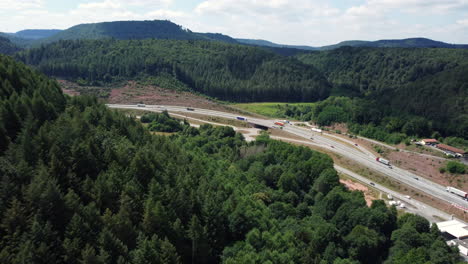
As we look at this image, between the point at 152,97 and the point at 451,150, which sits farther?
the point at 152,97

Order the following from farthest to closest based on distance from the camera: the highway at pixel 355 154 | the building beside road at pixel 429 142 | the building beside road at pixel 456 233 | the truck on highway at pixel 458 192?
the building beside road at pixel 429 142 → the highway at pixel 355 154 → the truck on highway at pixel 458 192 → the building beside road at pixel 456 233

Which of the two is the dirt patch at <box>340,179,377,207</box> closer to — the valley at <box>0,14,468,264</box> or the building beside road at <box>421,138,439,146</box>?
the valley at <box>0,14,468,264</box>

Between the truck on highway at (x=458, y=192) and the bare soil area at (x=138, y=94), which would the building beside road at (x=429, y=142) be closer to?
the truck on highway at (x=458, y=192)

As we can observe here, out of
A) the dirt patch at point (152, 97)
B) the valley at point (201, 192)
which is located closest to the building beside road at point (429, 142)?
the valley at point (201, 192)

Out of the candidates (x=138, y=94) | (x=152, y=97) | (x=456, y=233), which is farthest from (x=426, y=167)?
(x=138, y=94)

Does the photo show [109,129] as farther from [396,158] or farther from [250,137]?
[396,158]

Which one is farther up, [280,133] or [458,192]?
[280,133]

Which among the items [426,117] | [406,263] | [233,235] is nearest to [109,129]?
[233,235]

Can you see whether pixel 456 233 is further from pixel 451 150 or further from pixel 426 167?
pixel 451 150
